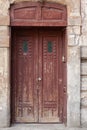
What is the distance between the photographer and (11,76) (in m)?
9.88

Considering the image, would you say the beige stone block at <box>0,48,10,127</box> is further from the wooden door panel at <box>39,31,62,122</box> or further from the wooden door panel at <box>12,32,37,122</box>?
the wooden door panel at <box>39,31,62,122</box>

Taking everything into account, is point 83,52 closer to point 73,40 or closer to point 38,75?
point 73,40

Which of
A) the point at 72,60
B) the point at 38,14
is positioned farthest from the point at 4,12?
the point at 72,60

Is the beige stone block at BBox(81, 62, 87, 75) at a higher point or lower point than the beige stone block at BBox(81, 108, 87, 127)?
higher

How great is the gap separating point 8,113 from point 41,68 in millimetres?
1447

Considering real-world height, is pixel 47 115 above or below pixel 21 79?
below

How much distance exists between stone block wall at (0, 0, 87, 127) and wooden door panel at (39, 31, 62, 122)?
0.59 m

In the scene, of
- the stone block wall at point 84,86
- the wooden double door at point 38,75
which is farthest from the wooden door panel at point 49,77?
the stone block wall at point 84,86

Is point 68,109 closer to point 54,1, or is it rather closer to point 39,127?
point 39,127

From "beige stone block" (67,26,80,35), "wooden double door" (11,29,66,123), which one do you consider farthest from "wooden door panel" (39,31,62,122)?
"beige stone block" (67,26,80,35)

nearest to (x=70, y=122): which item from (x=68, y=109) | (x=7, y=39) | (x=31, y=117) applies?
(x=68, y=109)

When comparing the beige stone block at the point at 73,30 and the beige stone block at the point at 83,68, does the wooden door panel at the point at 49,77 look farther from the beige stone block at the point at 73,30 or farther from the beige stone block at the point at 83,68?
the beige stone block at the point at 83,68

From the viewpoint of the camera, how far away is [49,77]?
10.0 metres

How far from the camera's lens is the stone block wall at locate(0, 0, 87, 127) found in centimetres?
945
